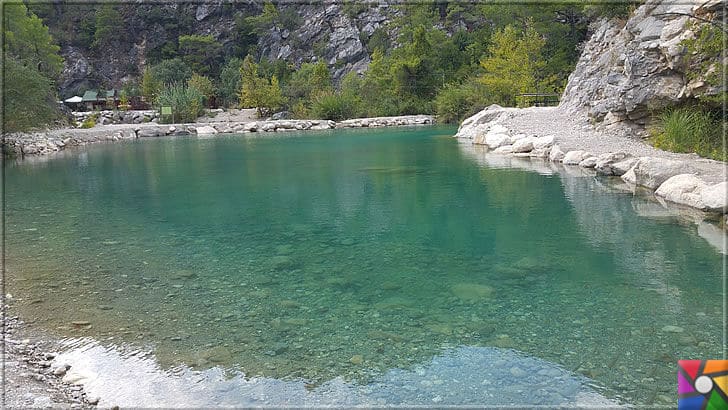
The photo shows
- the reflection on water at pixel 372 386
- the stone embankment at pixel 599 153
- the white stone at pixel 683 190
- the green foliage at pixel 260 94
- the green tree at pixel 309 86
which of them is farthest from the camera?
the green tree at pixel 309 86

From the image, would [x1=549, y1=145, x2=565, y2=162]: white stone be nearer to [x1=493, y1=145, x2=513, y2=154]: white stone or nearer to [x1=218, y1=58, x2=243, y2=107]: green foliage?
[x1=493, y1=145, x2=513, y2=154]: white stone

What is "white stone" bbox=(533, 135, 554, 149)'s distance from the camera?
1714 cm

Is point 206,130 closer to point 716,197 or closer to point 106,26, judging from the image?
point 716,197

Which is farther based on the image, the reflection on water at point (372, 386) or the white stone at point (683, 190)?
the white stone at point (683, 190)

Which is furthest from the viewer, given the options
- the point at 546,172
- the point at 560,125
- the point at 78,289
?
the point at 560,125

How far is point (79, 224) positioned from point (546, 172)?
10.8 m

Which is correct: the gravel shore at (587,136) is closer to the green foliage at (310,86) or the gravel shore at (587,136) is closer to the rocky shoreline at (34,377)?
the rocky shoreline at (34,377)

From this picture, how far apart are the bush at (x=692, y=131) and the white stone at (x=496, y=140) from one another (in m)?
6.63

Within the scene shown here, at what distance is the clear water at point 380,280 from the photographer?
172 inches

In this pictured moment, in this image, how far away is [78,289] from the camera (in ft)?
20.0

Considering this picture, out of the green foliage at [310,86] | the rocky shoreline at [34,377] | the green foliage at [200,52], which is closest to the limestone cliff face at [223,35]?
the green foliage at [200,52]

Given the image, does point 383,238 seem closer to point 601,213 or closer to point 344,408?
point 601,213

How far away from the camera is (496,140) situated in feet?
66.9

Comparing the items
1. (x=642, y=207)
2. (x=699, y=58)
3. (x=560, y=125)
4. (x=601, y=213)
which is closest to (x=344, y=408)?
(x=601, y=213)
